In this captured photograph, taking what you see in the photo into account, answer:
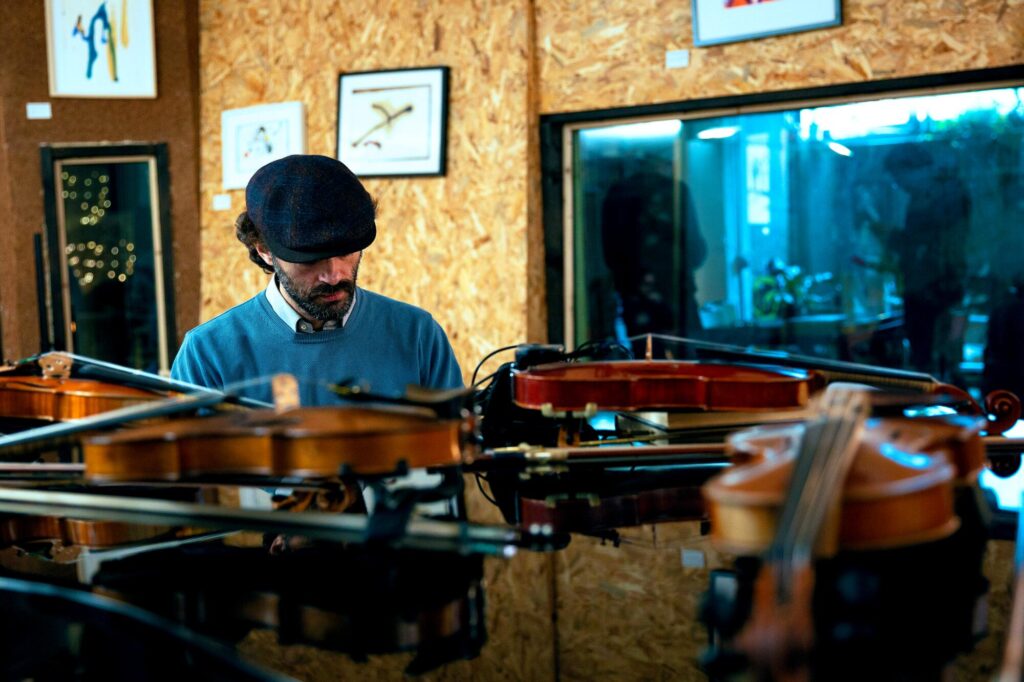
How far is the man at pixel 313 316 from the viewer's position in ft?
7.70

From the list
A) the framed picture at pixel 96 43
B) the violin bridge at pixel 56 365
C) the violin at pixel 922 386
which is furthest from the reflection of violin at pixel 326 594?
the framed picture at pixel 96 43

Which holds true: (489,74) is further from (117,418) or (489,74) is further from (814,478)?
(814,478)

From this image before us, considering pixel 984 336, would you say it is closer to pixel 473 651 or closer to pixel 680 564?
pixel 680 564

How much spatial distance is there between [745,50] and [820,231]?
88cm

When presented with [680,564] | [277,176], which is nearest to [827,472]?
[680,564]

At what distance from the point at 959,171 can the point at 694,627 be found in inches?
151

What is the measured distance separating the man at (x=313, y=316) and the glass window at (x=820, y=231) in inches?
99.4

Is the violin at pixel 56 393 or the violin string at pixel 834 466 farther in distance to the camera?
the violin at pixel 56 393

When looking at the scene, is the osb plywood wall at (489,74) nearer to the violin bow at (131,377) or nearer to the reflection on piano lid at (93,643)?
the violin bow at (131,377)

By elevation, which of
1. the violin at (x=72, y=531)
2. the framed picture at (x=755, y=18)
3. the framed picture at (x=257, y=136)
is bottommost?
the violin at (x=72, y=531)

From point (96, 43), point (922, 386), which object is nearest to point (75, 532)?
point (922, 386)

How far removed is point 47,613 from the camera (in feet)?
3.49

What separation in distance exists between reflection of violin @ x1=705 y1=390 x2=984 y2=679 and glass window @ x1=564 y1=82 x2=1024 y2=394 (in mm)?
3639

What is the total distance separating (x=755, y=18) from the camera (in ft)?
14.9
